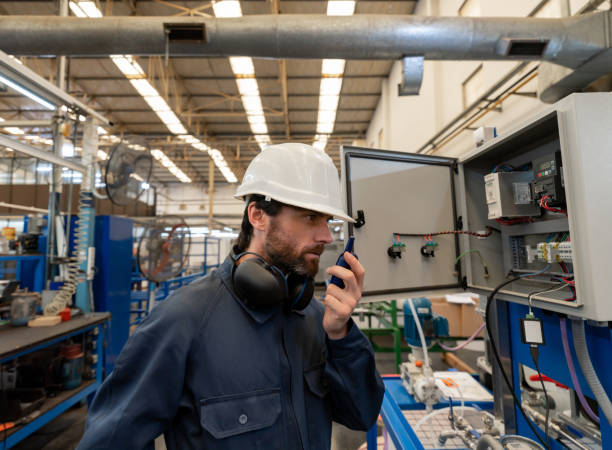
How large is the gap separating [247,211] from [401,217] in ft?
2.70

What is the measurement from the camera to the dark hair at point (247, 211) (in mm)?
895

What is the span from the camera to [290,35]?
79.6 inches

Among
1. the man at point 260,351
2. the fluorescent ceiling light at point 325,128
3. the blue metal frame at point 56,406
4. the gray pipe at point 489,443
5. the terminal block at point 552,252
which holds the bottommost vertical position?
the blue metal frame at point 56,406

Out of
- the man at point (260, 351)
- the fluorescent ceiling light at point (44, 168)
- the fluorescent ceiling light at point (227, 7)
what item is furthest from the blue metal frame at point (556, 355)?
the fluorescent ceiling light at point (227, 7)

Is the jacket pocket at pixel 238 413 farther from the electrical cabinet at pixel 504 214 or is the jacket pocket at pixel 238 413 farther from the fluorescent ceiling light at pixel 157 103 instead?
the fluorescent ceiling light at pixel 157 103

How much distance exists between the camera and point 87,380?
250cm

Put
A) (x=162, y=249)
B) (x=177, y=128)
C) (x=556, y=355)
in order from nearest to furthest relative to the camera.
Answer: (x=556, y=355), (x=162, y=249), (x=177, y=128)

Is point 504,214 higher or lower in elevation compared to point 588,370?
higher

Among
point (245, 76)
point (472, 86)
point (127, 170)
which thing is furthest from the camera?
point (245, 76)

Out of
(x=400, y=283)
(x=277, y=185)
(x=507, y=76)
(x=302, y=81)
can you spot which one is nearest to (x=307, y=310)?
(x=277, y=185)

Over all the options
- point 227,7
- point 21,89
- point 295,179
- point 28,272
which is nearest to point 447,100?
point 227,7

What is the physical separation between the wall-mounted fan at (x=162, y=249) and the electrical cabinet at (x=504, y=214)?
3129 mm

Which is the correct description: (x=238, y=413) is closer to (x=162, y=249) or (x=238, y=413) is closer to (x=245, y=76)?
(x=162, y=249)

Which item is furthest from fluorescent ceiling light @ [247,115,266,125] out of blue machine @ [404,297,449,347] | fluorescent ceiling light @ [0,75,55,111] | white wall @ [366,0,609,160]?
blue machine @ [404,297,449,347]
